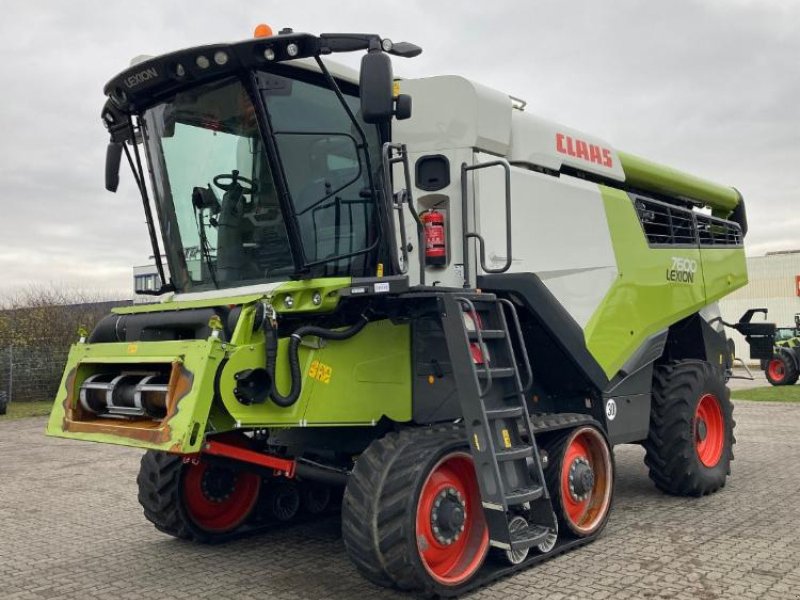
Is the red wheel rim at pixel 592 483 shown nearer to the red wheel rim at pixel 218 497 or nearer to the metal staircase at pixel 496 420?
the metal staircase at pixel 496 420

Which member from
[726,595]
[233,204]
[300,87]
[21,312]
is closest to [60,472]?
[233,204]

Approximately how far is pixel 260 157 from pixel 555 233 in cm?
221

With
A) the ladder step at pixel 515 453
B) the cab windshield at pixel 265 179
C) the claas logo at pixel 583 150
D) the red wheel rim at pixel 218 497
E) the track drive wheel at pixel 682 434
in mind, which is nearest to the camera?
the ladder step at pixel 515 453

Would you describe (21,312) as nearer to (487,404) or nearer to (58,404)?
(58,404)

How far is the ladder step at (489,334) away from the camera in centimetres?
470

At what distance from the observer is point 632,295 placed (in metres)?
6.41

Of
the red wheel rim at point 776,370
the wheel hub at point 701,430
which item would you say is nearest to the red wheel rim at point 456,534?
the wheel hub at point 701,430

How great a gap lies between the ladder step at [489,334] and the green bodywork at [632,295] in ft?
3.69

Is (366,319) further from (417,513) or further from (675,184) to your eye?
(675,184)

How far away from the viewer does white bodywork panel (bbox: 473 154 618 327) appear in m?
5.29

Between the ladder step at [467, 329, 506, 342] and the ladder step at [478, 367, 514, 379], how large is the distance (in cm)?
20

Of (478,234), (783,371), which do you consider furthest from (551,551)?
(783,371)

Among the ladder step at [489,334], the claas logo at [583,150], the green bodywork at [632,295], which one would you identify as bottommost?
the ladder step at [489,334]

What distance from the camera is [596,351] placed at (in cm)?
588
